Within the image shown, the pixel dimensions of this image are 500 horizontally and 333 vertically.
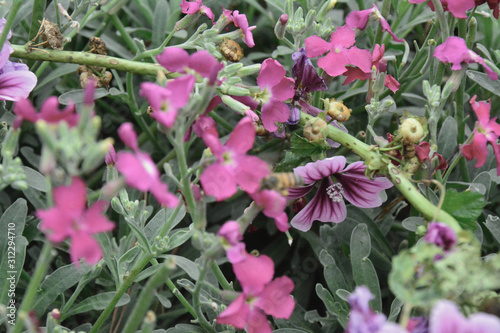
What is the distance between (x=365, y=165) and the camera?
1081 millimetres

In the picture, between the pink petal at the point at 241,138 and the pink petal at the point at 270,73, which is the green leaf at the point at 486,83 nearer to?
the pink petal at the point at 270,73

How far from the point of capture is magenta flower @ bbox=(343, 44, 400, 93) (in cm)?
114

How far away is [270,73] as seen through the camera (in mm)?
1115

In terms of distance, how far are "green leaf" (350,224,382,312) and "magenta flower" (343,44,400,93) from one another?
0.32 meters

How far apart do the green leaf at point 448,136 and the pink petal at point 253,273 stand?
24.8 inches

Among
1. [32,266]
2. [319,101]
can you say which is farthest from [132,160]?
[32,266]

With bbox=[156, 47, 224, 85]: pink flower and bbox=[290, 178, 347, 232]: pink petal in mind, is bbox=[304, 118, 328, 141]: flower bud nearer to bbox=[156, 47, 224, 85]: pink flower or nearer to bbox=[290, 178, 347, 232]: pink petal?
bbox=[290, 178, 347, 232]: pink petal

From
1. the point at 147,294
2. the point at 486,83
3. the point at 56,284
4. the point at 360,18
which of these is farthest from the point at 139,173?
the point at 486,83

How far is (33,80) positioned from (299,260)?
30.5 inches

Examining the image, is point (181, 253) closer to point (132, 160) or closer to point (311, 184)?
point (311, 184)

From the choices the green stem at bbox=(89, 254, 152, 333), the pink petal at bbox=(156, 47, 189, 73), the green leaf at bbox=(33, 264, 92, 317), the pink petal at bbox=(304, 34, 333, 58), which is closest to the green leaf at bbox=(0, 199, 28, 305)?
the green leaf at bbox=(33, 264, 92, 317)

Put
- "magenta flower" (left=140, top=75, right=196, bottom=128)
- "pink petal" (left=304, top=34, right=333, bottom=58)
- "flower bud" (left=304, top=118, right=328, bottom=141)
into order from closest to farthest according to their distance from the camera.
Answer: "magenta flower" (left=140, top=75, right=196, bottom=128) < "flower bud" (left=304, top=118, right=328, bottom=141) < "pink petal" (left=304, top=34, right=333, bottom=58)

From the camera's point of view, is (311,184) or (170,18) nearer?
(311,184)

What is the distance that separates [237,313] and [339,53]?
63 centimetres
